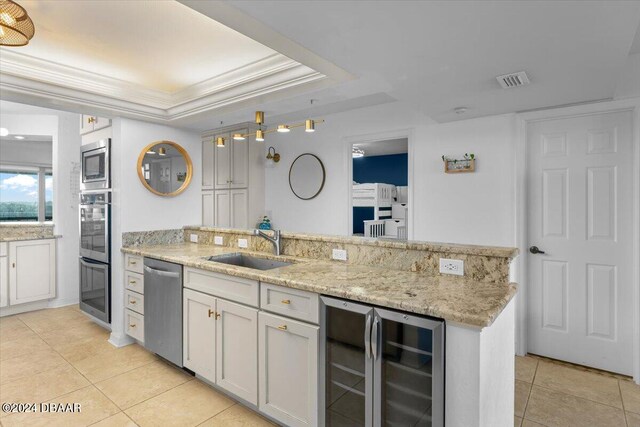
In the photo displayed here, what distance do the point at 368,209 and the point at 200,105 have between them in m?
5.22

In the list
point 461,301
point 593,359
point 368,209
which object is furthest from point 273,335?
point 368,209

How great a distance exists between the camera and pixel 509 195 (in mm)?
3074

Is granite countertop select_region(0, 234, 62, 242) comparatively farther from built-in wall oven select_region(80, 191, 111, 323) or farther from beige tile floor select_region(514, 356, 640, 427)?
beige tile floor select_region(514, 356, 640, 427)

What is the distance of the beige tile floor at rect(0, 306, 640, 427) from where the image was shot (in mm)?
2150

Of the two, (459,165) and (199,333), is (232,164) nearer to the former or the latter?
(199,333)

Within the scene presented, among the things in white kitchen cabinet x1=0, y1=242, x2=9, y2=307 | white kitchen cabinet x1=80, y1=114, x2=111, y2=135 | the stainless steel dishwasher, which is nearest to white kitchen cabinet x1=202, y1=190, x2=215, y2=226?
white kitchen cabinet x1=80, y1=114, x2=111, y2=135

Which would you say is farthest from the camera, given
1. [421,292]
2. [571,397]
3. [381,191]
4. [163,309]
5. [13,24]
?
[381,191]

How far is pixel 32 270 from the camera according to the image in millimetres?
4191

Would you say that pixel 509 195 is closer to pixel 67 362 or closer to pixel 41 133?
pixel 67 362

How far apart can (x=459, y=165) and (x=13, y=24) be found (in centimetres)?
327

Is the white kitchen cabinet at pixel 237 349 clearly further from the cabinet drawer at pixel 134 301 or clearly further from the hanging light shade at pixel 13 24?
the hanging light shade at pixel 13 24

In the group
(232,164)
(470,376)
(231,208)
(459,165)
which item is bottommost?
(470,376)

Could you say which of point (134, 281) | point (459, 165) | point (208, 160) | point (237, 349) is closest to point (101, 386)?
point (134, 281)

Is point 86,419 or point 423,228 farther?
point 423,228
